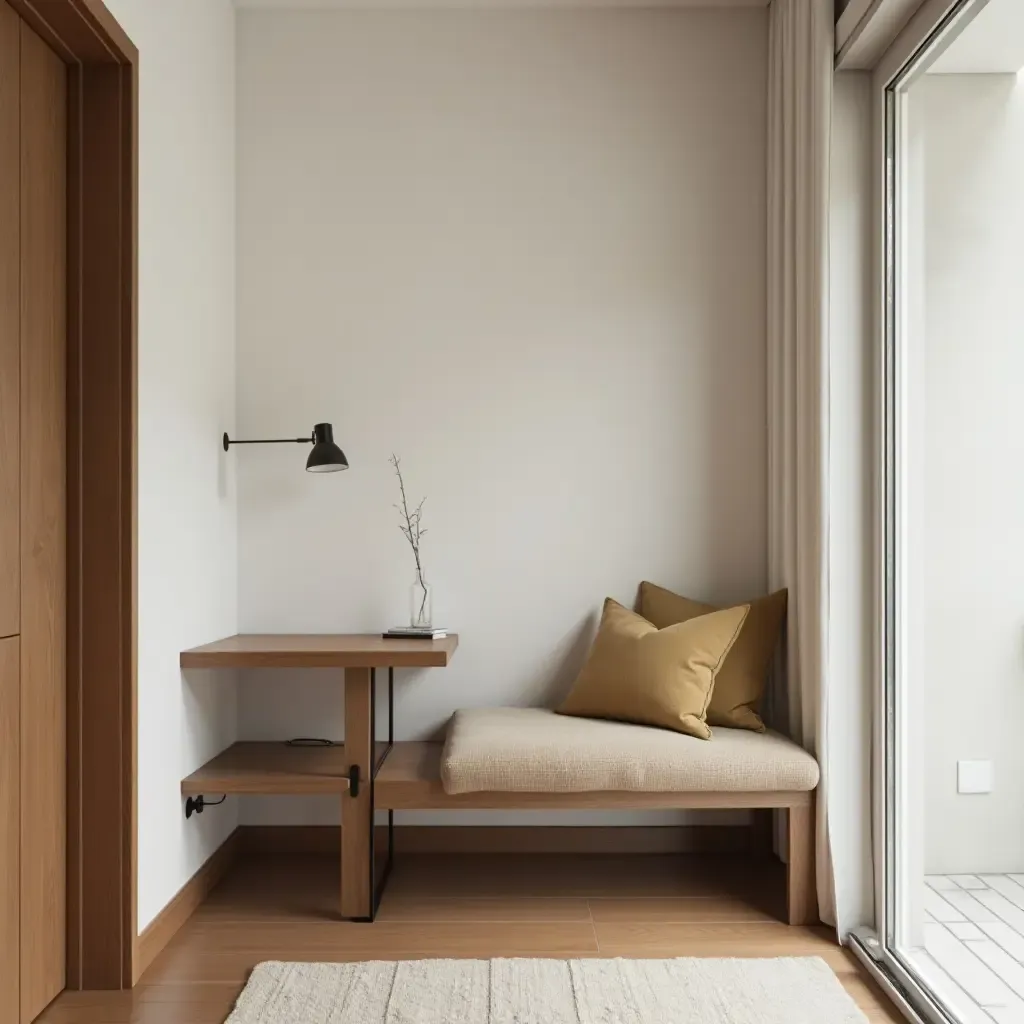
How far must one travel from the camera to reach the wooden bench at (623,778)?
2.76 m

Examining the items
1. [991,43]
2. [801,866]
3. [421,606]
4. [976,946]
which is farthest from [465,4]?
[976,946]

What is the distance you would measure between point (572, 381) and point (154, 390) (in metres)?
1.37

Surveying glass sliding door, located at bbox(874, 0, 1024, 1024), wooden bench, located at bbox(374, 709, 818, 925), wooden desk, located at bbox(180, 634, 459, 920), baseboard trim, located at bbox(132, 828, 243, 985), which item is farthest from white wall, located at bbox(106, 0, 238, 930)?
glass sliding door, located at bbox(874, 0, 1024, 1024)

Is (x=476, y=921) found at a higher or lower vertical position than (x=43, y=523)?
lower

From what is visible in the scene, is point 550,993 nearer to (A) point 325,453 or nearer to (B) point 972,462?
(B) point 972,462

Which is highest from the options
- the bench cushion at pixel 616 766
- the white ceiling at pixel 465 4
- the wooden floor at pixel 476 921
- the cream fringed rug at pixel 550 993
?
the white ceiling at pixel 465 4

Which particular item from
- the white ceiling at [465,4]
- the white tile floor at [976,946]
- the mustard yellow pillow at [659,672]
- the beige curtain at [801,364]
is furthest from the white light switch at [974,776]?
the white ceiling at [465,4]

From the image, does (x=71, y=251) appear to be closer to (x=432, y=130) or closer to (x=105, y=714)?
(x=105, y=714)

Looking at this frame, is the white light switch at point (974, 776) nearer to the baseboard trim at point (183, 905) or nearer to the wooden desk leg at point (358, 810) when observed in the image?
the wooden desk leg at point (358, 810)

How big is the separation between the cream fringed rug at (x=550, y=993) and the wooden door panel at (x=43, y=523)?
1.58 ft

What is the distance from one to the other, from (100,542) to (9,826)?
2.12 ft

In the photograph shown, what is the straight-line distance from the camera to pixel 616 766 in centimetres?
277

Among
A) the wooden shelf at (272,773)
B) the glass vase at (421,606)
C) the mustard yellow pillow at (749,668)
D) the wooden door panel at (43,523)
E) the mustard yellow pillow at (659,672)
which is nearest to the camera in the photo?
the wooden door panel at (43,523)

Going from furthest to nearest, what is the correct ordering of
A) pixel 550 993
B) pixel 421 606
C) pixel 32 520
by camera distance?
pixel 421 606 → pixel 550 993 → pixel 32 520
